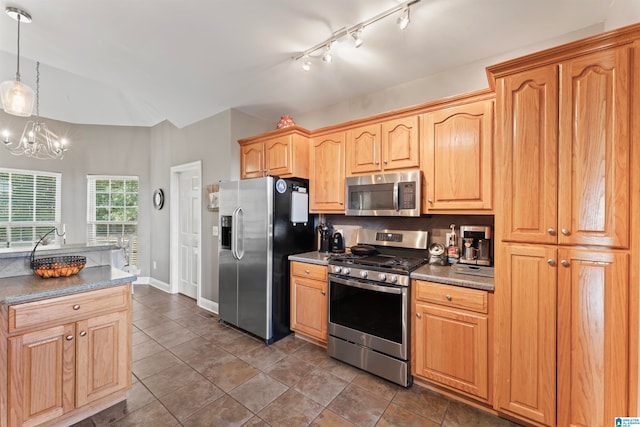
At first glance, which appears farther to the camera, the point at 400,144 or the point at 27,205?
the point at 27,205

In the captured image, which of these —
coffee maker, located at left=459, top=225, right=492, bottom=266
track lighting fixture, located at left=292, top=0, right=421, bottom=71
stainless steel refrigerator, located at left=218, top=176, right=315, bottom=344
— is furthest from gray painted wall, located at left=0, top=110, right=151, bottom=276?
coffee maker, located at left=459, top=225, right=492, bottom=266

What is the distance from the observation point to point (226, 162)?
11.6 ft

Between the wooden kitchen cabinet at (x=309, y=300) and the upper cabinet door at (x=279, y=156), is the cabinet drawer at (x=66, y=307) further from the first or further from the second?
the upper cabinet door at (x=279, y=156)

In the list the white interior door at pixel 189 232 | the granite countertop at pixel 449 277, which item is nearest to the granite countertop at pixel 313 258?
the granite countertop at pixel 449 277

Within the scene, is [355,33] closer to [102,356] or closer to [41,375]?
[102,356]

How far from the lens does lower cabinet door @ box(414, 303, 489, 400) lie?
1.81m

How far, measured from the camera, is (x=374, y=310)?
87.5 inches

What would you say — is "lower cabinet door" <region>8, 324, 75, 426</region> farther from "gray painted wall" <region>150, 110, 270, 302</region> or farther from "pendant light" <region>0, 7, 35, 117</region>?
"gray painted wall" <region>150, 110, 270, 302</region>

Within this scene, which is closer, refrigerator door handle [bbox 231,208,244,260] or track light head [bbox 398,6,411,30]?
track light head [bbox 398,6,411,30]

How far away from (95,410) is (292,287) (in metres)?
1.71

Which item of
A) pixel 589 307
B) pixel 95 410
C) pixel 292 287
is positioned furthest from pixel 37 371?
pixel 589 307

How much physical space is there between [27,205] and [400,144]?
19.1 ft

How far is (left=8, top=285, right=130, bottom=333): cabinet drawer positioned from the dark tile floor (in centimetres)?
72

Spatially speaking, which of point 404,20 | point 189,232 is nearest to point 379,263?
point 404,20
